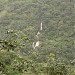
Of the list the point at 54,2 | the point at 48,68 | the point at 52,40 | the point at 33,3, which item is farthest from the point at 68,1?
the point at 48,68

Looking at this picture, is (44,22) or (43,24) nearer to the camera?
(43,24)

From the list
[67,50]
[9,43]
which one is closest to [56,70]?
[9,43]

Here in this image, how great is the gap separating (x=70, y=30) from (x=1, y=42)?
1054 inches

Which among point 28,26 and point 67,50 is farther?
point 28,26

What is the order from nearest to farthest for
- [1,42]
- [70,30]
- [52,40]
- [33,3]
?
1. [1,42]
2. [52,40]
3. [70,30]
4. [33,3]

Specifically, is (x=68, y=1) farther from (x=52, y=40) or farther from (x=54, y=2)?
(x=52, y=40)

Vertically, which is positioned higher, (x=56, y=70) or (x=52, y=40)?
(x=56, y=70)

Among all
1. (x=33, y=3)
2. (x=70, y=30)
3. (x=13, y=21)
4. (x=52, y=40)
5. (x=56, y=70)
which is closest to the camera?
(x=56, y=70)

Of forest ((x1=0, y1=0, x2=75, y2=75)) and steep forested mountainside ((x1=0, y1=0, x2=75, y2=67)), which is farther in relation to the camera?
steep forested mountainside ((x1=0, y1=0, x2=75, y2=67))

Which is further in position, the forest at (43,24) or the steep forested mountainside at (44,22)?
the steep forested mountainside at (44,22)

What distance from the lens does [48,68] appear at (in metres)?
6.58

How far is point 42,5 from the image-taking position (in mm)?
36594

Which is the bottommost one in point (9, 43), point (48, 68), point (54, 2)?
point (54, 2)

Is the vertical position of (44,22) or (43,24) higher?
(44,22)
